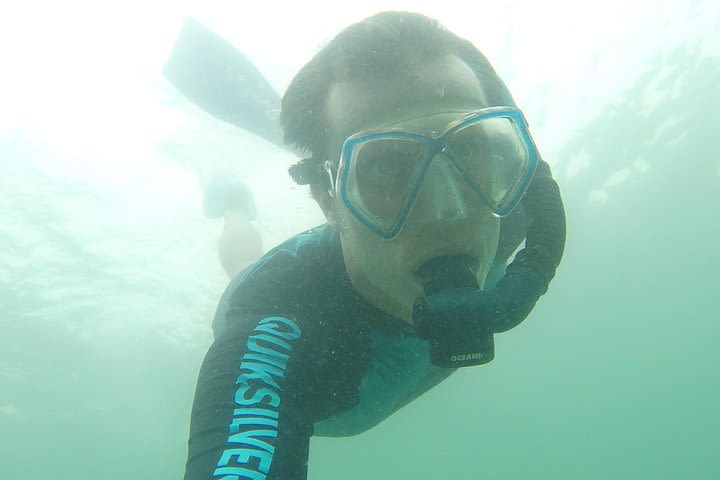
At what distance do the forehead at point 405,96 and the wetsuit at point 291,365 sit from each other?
862 mm

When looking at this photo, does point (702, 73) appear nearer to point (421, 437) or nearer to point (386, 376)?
point (386, 376)

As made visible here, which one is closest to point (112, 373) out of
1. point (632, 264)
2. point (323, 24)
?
point (323, 24)

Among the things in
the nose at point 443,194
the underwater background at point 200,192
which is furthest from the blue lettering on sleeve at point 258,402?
the underwater background at point 200,192

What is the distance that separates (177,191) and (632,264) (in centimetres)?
3285

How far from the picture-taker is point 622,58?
18234mm

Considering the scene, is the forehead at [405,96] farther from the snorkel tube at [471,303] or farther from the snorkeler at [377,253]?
the snorkel tube at [471,303]

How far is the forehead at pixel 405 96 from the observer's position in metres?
2.13

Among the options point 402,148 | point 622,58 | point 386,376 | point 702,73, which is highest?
point 702,73

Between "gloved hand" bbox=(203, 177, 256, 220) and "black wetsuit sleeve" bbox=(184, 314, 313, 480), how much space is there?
39.1ft

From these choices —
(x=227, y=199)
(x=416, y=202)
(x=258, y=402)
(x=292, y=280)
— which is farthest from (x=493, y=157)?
(x=227, y=199)

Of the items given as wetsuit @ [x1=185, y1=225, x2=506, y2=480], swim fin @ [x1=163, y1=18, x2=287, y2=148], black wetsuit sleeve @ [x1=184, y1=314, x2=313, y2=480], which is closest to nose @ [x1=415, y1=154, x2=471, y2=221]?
wetsuit @ [x1=185, y1=225, x2=506, y2=480]

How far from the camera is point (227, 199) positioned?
13.9 metres

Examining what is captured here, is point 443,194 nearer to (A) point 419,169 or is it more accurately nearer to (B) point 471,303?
(A) point 419,169

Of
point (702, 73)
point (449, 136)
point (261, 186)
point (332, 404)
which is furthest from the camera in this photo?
point (702, 73)
